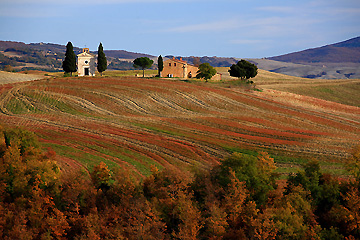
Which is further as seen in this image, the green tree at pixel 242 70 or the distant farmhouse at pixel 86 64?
the green tree at pixel 242 70

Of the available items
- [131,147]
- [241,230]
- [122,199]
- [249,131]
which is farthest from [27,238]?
[249,131]

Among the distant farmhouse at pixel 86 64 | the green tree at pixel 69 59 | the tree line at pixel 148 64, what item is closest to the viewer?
the green tree at pixel 69 59

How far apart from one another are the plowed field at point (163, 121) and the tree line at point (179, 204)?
3.71 meters

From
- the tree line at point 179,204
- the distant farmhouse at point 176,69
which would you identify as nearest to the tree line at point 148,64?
the distant farmhouse at point 176,69

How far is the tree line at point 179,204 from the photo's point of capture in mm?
23250

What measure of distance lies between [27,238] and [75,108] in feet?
127

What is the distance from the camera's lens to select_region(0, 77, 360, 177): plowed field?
Answer: 40.0m

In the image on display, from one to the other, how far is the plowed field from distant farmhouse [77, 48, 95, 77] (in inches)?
514

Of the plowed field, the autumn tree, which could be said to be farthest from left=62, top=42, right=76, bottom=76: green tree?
the autumn tree

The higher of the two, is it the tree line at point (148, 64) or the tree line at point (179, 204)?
the tree line at point (148, 64)

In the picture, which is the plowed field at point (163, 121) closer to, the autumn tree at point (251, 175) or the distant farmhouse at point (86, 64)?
the autumn tree at point (251, 175)

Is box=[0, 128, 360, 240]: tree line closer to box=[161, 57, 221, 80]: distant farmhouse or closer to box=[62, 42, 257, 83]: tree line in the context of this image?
box=[62, 42, 257, 83]: tree line

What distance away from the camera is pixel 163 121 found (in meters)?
54.0

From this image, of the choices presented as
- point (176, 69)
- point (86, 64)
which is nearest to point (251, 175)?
point (86, 64)
